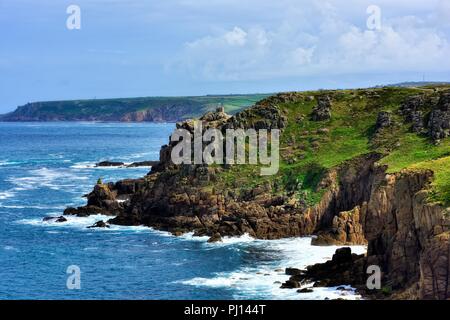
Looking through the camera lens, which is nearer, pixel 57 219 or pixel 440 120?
pixel 440 120

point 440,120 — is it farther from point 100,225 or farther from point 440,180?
point 100,225

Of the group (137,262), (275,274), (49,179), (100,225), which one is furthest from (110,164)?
(275,274)

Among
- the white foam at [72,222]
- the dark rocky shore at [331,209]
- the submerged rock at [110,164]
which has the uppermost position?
the dark rocky shore at [331,209]

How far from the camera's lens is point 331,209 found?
9025cm

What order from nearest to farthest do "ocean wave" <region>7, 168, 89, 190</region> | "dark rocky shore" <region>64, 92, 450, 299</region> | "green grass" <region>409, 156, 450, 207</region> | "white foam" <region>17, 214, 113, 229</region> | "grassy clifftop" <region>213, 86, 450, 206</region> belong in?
"dark rocky shore" <region>64, 92, 450, 299</region> < "green grass" <region>409, 156, 450, 207</region> < "grassy clifftop" <region>213, 86, 450, 206</region> < "white foam" <region>17, 214, 113, 229</region> < "ocean wave" <region>7, 168, 89, 190</region>

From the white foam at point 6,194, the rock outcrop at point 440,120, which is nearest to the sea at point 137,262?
the white foam at point 6,194

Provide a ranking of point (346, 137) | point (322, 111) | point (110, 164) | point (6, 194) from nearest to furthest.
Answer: point (346, 137) < point (322, 111) < point (6, 194) < point (110, 164)

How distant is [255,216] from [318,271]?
22.2 m

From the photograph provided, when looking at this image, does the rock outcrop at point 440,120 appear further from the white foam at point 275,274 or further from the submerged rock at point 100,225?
the submerged rock at point 100,225

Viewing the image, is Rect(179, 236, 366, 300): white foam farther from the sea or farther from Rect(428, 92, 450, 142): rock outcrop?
Rect(428, 92, 450, 142): rock outcrop

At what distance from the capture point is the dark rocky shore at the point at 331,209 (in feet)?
200

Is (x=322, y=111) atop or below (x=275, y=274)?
atop

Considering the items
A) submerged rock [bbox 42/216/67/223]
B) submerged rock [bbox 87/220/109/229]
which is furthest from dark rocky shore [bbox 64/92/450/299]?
submerged rock [bbox 42/216/67/223]

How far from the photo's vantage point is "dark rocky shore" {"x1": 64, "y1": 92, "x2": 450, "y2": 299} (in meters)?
60.8
